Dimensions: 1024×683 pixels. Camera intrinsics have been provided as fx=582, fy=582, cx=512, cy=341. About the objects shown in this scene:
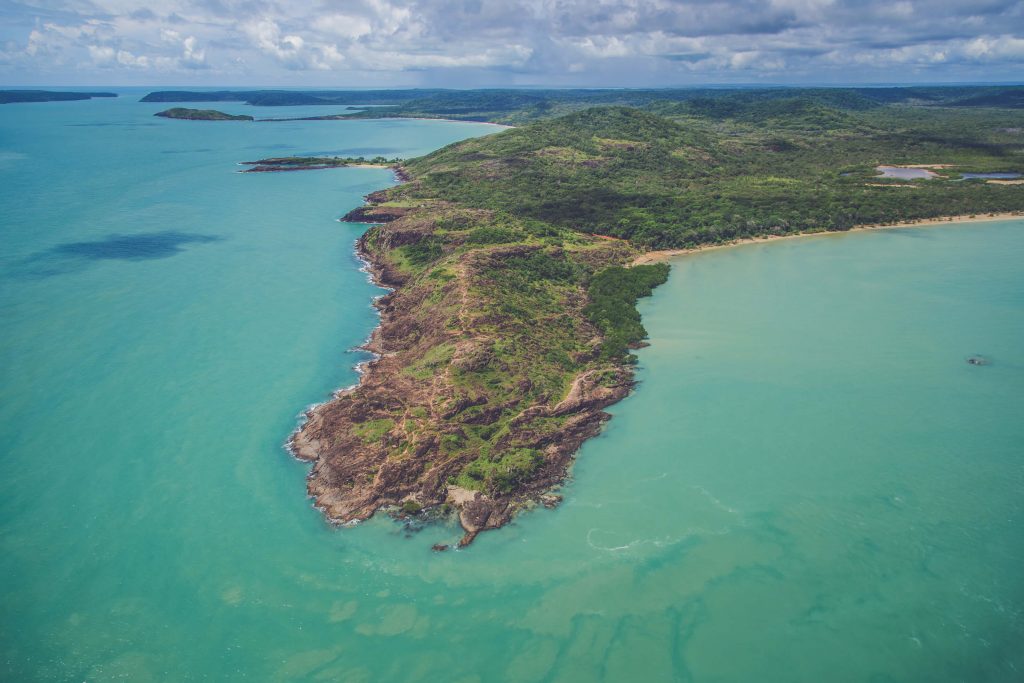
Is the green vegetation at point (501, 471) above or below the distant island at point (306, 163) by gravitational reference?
below

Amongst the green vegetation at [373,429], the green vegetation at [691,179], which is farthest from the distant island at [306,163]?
the green vegetation at [373,429]

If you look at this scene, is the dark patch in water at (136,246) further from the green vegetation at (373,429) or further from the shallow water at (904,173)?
the shallow water at (904,173)

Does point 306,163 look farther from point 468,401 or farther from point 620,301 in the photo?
point 468,401

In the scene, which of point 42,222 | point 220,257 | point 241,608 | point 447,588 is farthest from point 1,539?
point 42,222

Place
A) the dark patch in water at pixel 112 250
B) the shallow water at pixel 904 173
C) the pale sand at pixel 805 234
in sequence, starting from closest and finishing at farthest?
1. the dark patch in water at pixel 112 250
2. the pale sand at pixel 805 234
3. the shallow water at pixel 904 173

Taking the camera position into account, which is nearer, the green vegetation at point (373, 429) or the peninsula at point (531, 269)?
the peninsula at point (531, 269)

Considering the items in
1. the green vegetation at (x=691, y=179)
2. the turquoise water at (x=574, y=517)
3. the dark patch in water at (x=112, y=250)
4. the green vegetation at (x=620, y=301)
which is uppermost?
the green vegetation at (x=691, y=179)

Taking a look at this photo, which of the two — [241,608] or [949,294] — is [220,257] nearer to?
[241,608]

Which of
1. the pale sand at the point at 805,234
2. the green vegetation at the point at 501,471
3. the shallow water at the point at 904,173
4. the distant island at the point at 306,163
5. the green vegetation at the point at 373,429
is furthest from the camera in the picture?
the distant island at the point at 306,163

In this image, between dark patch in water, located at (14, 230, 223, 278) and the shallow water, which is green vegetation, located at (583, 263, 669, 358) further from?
the shallow water
